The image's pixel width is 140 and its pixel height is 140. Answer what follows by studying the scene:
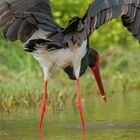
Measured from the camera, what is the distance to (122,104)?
1004 centimetres

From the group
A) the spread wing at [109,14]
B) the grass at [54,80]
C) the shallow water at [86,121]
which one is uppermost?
the spread wing at [109,14]

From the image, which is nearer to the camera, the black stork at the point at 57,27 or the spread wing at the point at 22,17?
the black stork at the point at 57,27

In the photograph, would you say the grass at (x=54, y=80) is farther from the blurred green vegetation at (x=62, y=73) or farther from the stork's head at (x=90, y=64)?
the stork's head at (x=90, y=64)

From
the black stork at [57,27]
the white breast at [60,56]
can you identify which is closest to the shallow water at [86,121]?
the black stork at [57,27]

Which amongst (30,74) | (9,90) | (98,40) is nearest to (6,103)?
(9,90)

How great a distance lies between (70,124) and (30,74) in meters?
3.84

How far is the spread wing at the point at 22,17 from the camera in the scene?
806 centimetres

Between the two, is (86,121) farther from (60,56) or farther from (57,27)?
(57,27)

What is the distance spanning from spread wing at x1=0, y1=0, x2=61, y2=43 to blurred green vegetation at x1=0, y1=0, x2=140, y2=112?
4.90ft

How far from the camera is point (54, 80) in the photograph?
12.6 meters

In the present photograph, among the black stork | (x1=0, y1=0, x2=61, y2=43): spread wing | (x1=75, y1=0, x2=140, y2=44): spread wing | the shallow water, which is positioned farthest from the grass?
(x1=75, y1=0, x2=140, y2=44): spread wing

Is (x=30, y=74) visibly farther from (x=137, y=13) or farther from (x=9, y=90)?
(x=137, y=13)

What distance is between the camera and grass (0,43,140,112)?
9930mm

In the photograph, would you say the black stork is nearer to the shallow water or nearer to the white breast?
the white breast
